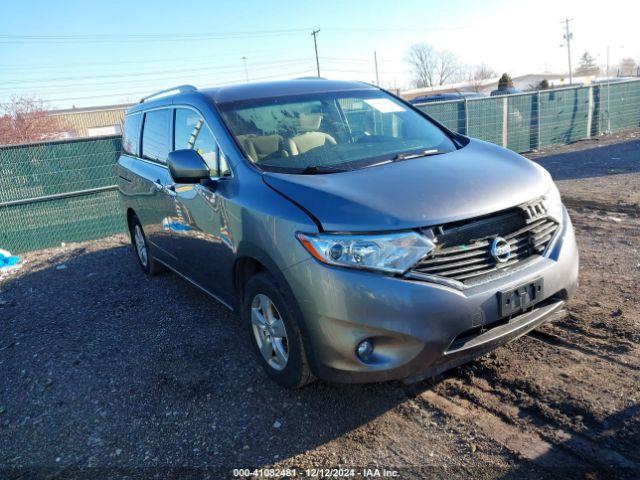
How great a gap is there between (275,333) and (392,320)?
92 centimetres

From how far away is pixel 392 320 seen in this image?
2.58 meters

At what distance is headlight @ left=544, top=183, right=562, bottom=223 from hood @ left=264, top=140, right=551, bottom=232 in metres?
0.06

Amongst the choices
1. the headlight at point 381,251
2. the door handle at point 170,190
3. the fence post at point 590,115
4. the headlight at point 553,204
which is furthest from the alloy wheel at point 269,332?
the fence post at point 590,115

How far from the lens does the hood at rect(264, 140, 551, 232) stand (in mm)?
2688

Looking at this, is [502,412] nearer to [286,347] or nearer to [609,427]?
[609,427]

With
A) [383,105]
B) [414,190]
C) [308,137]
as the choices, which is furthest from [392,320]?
[383,105]

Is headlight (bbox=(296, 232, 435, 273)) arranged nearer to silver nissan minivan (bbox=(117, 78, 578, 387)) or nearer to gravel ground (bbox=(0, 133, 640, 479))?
silver nissan minivan (bbox=(117, 78, 578, 387))

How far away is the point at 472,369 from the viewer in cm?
339

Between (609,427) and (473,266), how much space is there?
106 cm

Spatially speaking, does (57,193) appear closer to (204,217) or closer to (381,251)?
(204,217)

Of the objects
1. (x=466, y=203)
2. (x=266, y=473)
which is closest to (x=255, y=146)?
(x=466, y=203)

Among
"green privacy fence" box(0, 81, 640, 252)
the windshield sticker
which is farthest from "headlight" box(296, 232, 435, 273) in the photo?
"green privacy fence" box(0, 81, 640, 252)

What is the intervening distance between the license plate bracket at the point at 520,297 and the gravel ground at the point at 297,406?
46 centimetres

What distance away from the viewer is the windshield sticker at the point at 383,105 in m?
4.44
